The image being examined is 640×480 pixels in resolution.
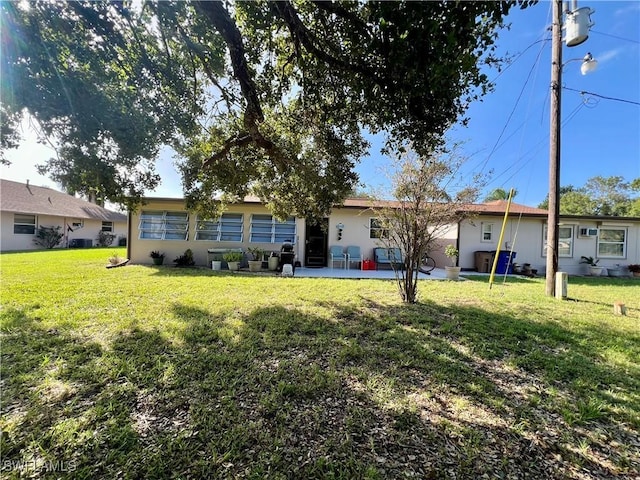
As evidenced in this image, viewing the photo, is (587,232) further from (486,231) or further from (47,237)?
(47,237)

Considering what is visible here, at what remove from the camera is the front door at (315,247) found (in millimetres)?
12898

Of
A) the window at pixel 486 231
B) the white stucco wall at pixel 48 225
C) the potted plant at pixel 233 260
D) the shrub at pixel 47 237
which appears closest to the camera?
the potted plant at pixel 233 260

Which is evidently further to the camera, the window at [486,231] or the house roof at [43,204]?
the house roof at [43,204]

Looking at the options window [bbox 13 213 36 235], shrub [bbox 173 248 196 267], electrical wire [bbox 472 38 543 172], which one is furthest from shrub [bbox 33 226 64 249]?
electrical wire [bbox 472 38 543 172]

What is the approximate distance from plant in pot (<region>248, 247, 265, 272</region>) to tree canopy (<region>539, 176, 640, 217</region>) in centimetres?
3901

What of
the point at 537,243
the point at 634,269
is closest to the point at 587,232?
the point at 537,243

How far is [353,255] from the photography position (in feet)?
40.1

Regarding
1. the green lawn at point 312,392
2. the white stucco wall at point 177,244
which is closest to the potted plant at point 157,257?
the white stucco wall at point 177,244

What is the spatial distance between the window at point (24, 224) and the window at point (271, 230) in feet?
52.6

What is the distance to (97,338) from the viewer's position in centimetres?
379

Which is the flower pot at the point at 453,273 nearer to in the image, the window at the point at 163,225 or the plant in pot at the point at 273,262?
the plant in pot at the point at 273,262

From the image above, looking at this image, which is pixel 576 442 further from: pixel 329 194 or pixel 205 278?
pixel 205 278

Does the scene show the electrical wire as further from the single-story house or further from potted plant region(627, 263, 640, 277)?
potted plant region(627, 263, 640, 277)

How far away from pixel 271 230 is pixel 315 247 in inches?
94.7
